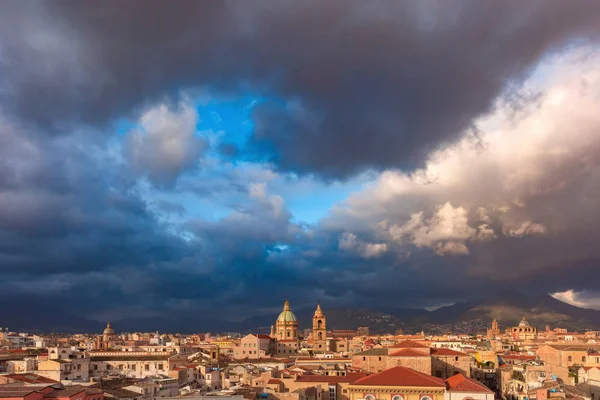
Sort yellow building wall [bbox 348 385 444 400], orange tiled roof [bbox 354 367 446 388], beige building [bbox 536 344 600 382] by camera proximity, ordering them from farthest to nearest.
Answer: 1. beige building [bbox 536 344 600 382]
2. orange tiled roof [bbox 354 367 446 388]
3. yellow building wall [bbox 348 385 444 400]

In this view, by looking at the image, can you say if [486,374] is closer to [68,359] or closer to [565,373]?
[565,373]

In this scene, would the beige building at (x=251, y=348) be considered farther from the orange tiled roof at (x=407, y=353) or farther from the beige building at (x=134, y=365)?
the orange tiled roof at (x=407, y=353)

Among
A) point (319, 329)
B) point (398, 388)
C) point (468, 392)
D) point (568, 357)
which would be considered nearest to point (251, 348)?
point (319, 329)

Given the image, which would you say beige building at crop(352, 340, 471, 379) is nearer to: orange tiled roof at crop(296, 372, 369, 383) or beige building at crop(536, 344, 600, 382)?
orange tiled roof at crop(296, 372, 369, 383)

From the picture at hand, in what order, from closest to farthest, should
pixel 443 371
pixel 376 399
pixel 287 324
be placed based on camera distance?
pixel 376 399, pixel 443 371, pixel 287 324

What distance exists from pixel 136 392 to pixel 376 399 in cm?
2304

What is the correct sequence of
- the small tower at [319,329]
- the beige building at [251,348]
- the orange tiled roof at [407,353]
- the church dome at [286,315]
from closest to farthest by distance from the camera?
the orange tiled roof at [407,353] → the beige building at [251,348] → the small tower at [319,329] → the church dome at [286,315]

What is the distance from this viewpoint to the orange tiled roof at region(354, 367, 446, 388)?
2452 inches

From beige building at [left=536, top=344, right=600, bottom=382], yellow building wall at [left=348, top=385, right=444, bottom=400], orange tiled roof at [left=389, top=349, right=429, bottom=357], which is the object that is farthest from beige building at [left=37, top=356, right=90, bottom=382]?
beige building at [left=536, top=344, right=600, bottom=382]

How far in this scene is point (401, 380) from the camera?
63.0 metres

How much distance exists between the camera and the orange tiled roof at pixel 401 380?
6228cm

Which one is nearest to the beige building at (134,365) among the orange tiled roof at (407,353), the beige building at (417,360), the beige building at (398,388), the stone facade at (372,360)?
the stone facade at (372,360)

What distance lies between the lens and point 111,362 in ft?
320

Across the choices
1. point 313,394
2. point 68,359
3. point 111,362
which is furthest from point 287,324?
point 313,394
